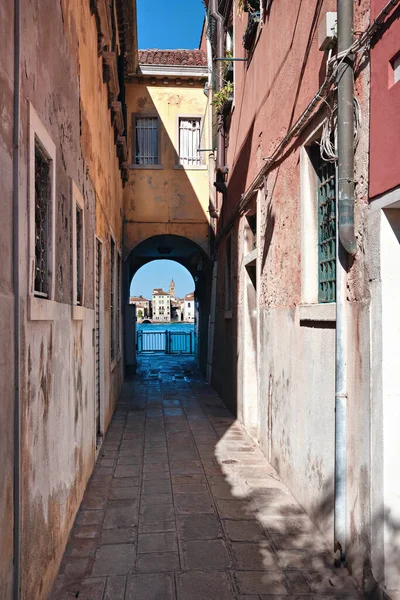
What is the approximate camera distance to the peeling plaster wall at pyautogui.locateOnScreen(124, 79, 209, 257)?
1338 cm

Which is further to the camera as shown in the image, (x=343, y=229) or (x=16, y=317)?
(x=343, y=229)

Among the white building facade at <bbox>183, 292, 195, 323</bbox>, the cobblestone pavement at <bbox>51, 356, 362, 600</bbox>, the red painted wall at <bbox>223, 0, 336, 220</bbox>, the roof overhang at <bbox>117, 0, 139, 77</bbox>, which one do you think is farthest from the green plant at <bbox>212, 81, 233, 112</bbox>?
the white building facade at <bbox>183, 292, 195, 323</bbox>

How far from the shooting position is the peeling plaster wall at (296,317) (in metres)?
3.41

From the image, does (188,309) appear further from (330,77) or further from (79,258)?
(330,77)

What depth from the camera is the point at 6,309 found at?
2285 mm

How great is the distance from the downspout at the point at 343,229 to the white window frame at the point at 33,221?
76.8 inches

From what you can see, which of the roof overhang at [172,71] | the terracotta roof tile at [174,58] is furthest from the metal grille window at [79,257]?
the terracotta roof tile at [174,58]

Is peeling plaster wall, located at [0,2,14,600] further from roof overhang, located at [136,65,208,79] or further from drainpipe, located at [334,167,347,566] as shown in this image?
roof overhang, located at [136,65,208,79]

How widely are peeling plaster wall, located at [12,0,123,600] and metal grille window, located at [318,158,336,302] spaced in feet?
7.14

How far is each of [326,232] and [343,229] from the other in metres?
0.96

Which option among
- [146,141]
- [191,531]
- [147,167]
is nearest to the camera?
[191,531]

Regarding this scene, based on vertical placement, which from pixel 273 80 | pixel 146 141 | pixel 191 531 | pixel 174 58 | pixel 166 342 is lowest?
pixel 191 531

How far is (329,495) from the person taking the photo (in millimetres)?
4012

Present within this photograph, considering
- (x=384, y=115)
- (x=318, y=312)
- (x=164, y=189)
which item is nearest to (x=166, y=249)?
(x=164, y=189)
